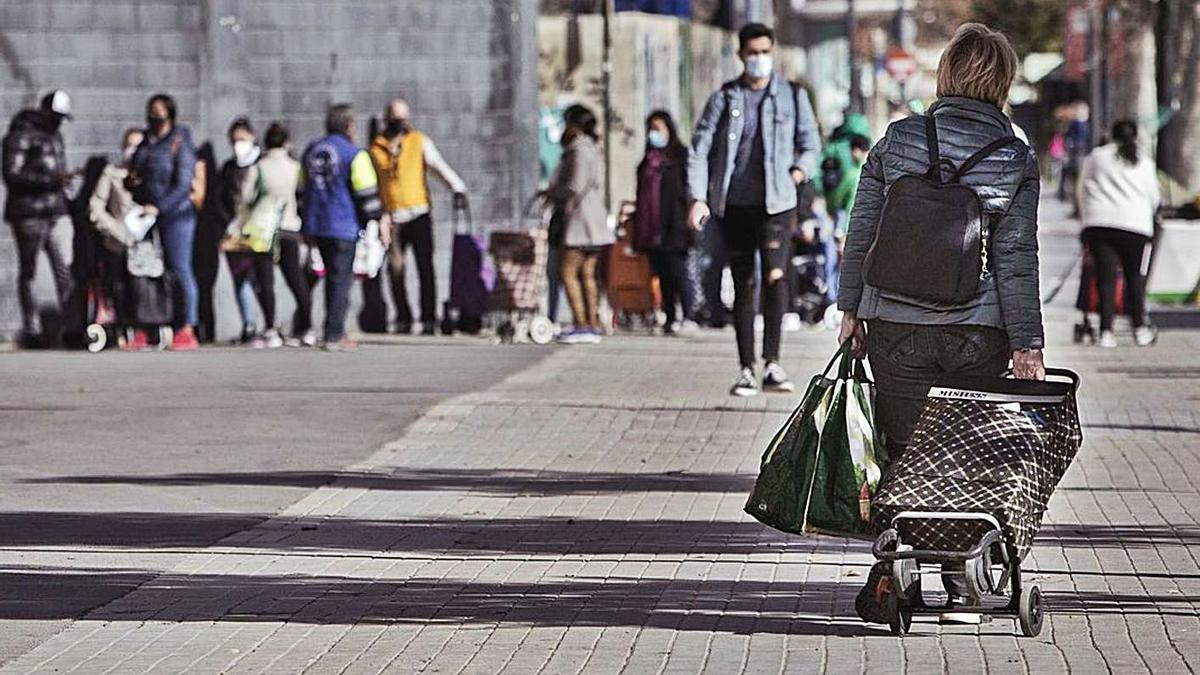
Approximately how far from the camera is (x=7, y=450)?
37.0 feet

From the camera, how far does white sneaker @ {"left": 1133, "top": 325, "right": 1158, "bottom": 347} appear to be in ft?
58.5

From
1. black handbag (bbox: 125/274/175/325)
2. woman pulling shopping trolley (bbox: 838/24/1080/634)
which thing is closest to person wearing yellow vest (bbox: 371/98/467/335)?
black handbag (bbox: 125/274/175/325)

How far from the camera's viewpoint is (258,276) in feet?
58.4

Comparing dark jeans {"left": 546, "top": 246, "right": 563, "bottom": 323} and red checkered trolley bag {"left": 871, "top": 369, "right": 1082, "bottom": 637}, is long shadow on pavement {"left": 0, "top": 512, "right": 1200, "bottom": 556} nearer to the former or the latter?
red checkered trolley bag {"left": 871, "top": 369, "right": 1082, "bottom": 637}

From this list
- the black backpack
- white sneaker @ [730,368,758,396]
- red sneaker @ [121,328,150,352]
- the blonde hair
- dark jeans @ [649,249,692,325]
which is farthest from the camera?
dark jeans @ [649,249,692,325]

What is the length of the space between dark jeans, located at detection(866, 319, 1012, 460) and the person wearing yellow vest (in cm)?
1181

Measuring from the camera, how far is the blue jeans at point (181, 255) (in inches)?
691

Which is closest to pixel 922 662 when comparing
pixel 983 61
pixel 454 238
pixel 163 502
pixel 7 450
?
pixel 983 61

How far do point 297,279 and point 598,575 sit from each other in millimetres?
10269

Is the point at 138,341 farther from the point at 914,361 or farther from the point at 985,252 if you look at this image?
the point at 985,252

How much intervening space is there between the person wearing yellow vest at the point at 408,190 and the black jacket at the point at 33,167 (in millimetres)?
2483

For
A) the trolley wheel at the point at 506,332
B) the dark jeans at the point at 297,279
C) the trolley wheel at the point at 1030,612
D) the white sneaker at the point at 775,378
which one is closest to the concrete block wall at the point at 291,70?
the dark jeans at the point at 297,279

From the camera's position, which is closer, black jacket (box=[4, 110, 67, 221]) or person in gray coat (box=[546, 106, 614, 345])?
black jacket (box=[4, 110, 67, 221])

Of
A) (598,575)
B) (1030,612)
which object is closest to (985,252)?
(1030,612)
